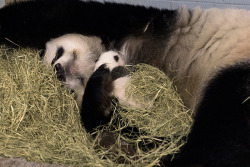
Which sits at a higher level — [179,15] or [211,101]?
[179,15]

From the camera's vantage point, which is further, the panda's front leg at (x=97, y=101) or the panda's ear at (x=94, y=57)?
the panda's ear at (x=94, y=57)

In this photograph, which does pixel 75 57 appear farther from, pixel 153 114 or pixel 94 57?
pixel 153 114

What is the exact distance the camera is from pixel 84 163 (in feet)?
6.57

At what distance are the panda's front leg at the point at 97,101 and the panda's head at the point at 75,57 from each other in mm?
287

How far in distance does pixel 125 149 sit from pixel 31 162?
669 mm

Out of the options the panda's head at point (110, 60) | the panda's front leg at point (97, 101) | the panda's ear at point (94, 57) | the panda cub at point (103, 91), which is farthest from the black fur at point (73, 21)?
the panda's front leg at point (97, 101)

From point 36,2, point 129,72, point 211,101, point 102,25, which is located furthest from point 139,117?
point 36,2

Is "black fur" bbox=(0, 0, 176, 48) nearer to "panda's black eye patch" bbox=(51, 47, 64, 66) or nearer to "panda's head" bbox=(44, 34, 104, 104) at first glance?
"panda's head" bbox=(44, 34, 104, 104)

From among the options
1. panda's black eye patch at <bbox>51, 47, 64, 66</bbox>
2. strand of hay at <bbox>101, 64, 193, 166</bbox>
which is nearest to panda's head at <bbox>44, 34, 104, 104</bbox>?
panda's black eye patch at <bbox>51, 47, 64, 66</bbox>

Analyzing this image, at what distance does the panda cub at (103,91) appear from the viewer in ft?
8.63

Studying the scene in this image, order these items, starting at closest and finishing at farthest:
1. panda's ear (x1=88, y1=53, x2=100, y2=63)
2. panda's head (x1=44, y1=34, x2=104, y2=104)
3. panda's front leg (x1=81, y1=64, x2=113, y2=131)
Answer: panda's front leg (x1=81, y1=64, x2=113, y2=131), panda's head (x1=44, y1=34, x2=104, y2=104), panda's ear (x1=88, y1=53, x2=100, y2=63)

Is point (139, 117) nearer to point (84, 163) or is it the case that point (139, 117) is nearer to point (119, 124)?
point (119, 124)

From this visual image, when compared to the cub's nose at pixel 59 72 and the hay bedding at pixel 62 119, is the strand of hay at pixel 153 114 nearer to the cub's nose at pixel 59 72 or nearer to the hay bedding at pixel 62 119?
the hay bedding at pixel 62 119

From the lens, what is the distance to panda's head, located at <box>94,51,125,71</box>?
2.80 metres
